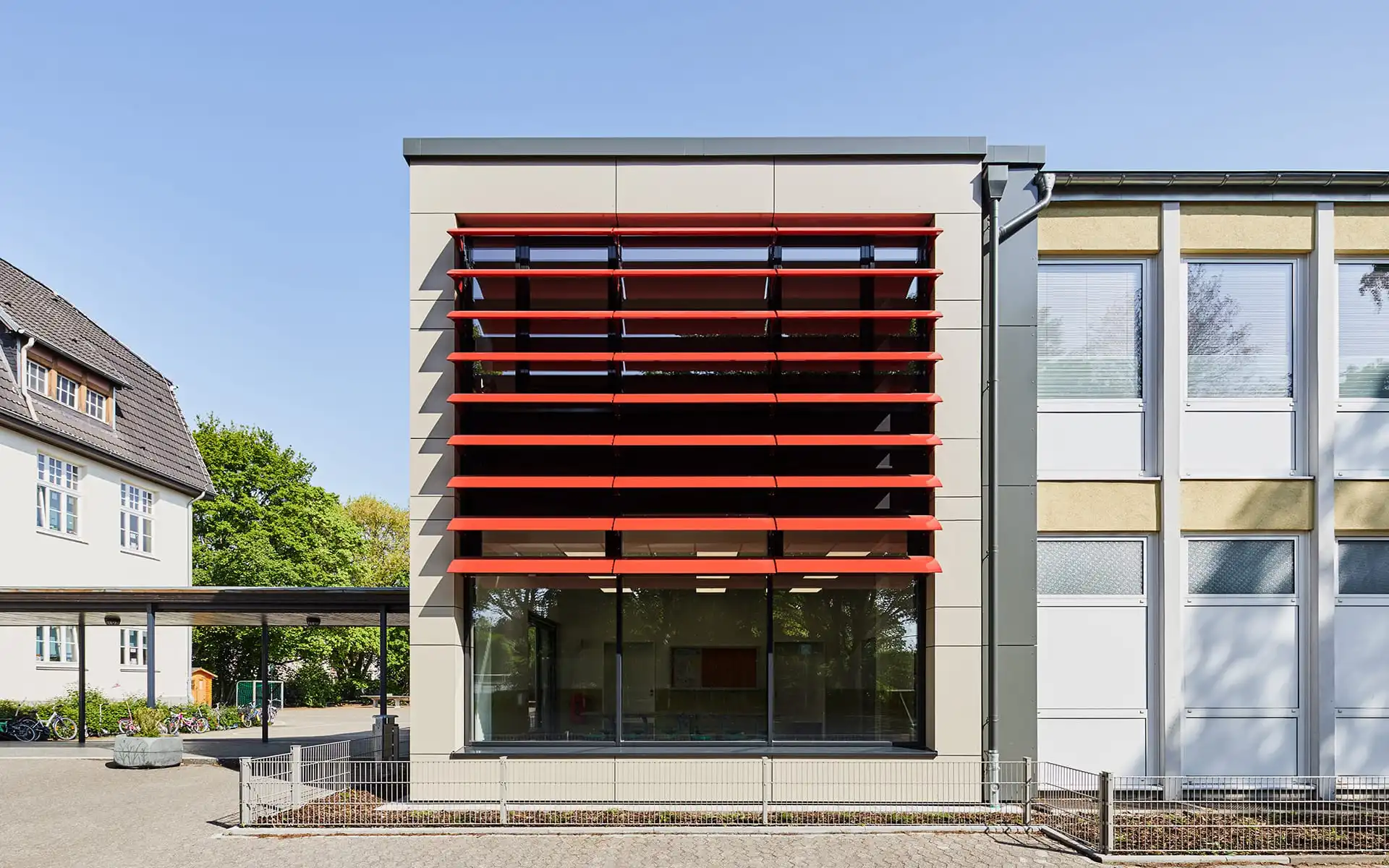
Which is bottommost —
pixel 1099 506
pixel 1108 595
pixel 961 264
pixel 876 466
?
pixel 1108 595

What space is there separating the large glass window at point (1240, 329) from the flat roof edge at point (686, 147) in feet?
12.1

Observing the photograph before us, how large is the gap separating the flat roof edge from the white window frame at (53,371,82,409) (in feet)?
68.1

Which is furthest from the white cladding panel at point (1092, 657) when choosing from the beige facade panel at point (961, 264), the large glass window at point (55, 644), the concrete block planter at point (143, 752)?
the large glass window at point (55, 644)

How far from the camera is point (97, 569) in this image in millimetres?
30969

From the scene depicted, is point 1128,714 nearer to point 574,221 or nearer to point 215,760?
point 574,221

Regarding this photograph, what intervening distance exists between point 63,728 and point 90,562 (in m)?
5.23

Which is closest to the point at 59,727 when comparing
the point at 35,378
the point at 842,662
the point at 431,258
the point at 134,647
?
the point at 134,647

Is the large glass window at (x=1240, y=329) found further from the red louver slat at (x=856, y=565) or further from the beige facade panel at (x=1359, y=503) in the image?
the red louver slat at (x=856, y=565)

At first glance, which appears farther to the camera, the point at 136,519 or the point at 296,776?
the point at 136,519

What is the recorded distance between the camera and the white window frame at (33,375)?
1107 inches

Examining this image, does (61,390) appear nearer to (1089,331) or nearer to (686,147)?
(686,147)

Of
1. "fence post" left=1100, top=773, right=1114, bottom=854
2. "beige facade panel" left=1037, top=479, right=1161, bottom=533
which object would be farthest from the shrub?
"fence post" left=1100, top=773, right=1114, bottom=854

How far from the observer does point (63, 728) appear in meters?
26.9

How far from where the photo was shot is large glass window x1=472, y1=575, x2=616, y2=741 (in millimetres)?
14211
